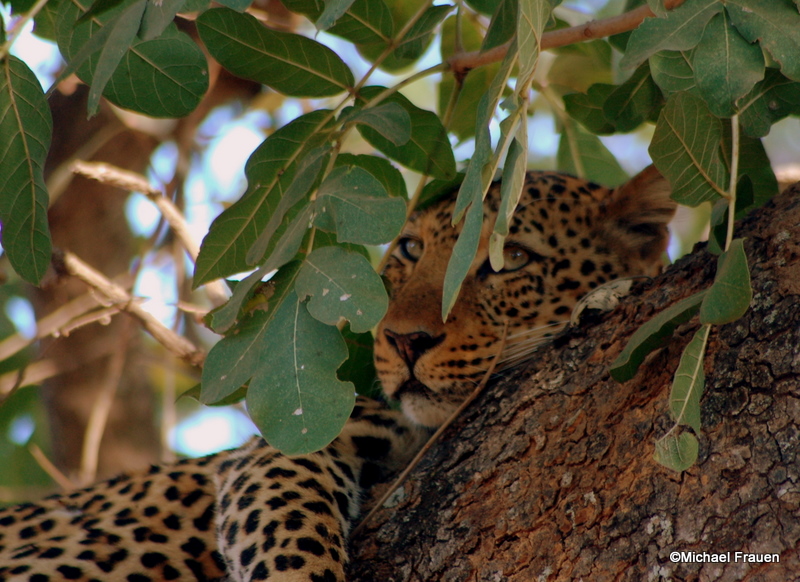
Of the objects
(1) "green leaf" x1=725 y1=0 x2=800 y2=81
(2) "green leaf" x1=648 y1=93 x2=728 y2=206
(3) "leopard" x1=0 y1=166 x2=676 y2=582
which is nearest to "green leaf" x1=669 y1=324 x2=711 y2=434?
(2) "green leaf" x1=648 y1=93 x2=728 y2=206

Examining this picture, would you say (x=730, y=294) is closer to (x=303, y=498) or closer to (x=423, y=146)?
(x=423, y=146)

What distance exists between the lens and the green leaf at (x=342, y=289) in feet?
5.84

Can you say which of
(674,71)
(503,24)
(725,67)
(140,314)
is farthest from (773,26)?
(140,314)

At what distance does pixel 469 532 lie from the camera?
229 centimetres

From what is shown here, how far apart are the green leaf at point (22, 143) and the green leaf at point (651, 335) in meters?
1.40

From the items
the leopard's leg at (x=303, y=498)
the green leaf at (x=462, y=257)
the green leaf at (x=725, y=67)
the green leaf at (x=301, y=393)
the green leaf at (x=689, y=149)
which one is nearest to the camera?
the green leaf at (x=462, y=257)

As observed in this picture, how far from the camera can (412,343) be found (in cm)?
309

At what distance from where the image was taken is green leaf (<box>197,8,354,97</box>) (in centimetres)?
231

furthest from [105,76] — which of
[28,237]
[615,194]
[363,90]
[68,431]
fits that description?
[68,431]

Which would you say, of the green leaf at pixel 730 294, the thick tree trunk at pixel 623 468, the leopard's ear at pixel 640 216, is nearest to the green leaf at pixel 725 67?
the green leaf at pixel 730 294

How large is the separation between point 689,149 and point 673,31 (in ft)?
1.64

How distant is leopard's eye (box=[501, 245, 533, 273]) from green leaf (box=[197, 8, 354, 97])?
115 centimetres
